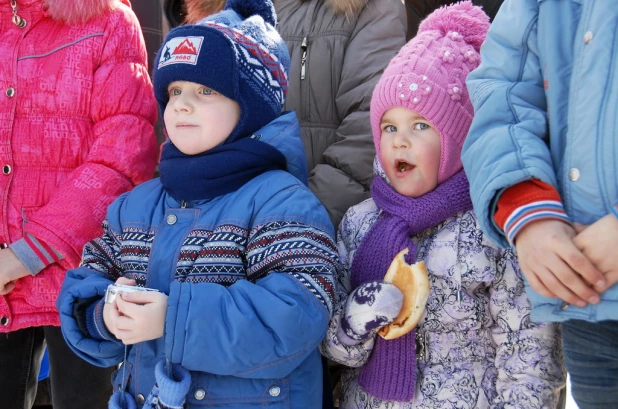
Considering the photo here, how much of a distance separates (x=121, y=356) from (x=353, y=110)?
1.22 meters

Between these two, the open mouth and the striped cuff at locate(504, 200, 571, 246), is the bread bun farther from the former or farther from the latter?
the striped cuff at locate(504, 200, 571, 246)

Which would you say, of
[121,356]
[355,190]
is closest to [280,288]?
[121,356]

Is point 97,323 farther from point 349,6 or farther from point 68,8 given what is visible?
point 349,6

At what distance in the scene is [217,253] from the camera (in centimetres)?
181

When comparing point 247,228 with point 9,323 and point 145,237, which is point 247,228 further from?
point 9,323

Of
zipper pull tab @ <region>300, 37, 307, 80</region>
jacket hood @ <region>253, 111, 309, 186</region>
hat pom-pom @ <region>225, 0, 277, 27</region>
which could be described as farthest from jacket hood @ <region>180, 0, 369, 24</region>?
jacket hood @ <region>253, 111, 309, 186</region>

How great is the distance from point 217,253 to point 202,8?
57.1 inches

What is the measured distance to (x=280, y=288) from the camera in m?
1.67

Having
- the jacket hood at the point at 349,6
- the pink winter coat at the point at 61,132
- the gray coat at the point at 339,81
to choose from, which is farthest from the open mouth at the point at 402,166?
the pink winter coat at the point at 61,132

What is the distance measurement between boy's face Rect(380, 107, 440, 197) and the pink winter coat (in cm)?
90

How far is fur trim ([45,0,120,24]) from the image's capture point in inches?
90.0

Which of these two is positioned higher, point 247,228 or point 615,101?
point 615,101

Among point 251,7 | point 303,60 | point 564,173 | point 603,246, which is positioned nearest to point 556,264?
point 603,246

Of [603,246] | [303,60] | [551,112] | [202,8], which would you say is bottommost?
[303,60]
